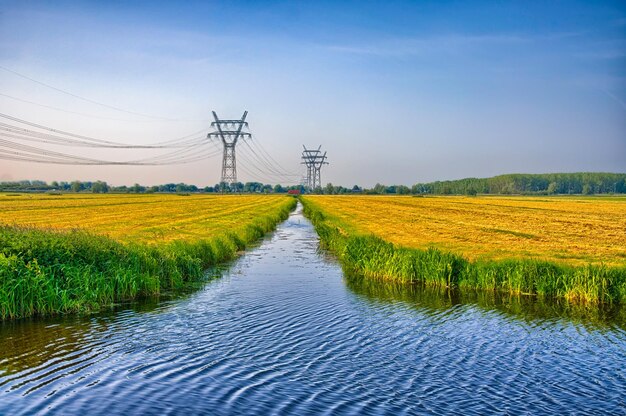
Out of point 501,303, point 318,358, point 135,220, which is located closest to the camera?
point 318,358

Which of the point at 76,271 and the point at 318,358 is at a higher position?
the point at 76,271

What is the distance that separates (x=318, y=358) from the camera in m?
13.3

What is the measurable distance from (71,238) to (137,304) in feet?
15.8

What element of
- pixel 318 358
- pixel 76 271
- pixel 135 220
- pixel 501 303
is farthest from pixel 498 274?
pixel 135 220

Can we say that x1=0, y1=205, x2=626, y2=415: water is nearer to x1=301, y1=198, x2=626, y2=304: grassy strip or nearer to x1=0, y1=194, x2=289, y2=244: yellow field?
x1=301, y1=198, x2=626, y2=304: grassy strip

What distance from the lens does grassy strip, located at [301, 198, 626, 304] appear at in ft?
70.1

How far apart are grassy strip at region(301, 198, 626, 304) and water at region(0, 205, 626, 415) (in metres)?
1.64

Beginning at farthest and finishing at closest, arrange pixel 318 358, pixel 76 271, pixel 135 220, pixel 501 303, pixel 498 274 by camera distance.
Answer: pixel 135 220 → pixel 498 274 → pixel 501 303 → pixel 76 271 → pixel 318 358

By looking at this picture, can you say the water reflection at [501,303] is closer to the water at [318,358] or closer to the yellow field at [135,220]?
the water at [318,358]

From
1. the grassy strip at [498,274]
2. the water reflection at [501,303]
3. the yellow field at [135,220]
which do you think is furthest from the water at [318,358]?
the yellow field at [135,220]

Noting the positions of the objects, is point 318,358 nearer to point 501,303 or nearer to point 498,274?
point 501,303

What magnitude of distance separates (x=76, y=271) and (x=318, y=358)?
1147 cm

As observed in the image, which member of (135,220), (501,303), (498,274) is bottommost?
(501,303)

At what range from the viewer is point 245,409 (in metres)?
10.0
